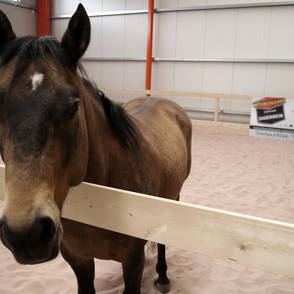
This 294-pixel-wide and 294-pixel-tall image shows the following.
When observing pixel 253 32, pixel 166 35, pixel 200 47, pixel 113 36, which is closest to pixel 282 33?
pixel 253 32

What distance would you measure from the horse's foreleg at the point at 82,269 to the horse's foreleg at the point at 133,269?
206mm

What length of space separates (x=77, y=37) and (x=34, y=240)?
630mm

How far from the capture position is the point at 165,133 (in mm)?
2047

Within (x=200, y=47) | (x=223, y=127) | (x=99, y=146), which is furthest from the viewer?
(x=200, y=47)

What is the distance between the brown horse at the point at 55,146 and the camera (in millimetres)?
680

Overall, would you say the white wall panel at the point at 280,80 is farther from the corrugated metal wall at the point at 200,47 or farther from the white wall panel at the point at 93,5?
the white wall panel at the point at 93,5

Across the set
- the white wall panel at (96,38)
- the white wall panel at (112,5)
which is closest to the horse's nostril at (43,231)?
the white wall panel at (112,5)

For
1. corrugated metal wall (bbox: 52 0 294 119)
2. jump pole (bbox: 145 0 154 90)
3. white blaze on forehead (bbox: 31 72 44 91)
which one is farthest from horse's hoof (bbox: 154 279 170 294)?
jump pole (bbox: 145 0 154 90)

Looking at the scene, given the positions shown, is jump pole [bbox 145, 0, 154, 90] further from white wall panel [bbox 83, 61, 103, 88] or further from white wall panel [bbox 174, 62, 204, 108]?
white wall panel [bbox 83, 61, 103, 88]

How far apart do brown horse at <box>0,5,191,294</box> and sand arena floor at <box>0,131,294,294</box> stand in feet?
2.48

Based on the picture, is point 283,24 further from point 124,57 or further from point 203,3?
point 124,57

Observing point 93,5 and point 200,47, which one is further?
point 93,5

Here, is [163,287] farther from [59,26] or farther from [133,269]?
[59,26]

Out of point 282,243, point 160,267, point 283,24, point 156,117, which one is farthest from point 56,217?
point 283,24
